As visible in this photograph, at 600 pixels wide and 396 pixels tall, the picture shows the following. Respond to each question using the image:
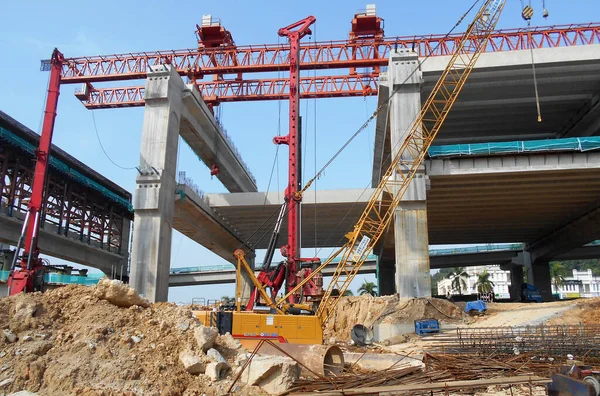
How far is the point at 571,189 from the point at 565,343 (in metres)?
19.6

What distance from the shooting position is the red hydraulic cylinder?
2484 centimetres

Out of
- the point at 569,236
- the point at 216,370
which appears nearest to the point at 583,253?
the point at 569,236

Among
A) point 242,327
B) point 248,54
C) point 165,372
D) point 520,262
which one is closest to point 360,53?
point 248,54

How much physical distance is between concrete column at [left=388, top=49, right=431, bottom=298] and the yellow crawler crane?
63cm

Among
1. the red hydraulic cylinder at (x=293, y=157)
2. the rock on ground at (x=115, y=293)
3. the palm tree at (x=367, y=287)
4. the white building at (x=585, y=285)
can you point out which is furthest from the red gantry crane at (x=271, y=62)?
the white building at (x=585, y=285)

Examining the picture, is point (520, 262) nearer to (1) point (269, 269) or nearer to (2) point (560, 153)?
(2) point (560, 153)

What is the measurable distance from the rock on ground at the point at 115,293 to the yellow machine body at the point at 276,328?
5.29 m

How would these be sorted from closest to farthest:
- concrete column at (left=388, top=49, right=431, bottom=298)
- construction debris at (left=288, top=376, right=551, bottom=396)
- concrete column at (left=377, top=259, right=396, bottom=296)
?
construction debris at (left=288, top=376, right=551, bottom=396) < concrete column at (left=388, top=49, right=431, bottom=298) < concrete column at (left=377, top=259, right=396, bottom=296)

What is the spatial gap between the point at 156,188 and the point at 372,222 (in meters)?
13.0

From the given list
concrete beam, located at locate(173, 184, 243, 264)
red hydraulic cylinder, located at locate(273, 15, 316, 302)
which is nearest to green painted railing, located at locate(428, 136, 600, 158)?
red hydraulic cylinder, located at locate(273, 15, 316, 302)

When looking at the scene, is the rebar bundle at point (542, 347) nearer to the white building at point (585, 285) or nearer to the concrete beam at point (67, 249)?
the concrete beam at point (67, 249)

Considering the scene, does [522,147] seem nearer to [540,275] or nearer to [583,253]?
[540,275]

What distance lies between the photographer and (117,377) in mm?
8789

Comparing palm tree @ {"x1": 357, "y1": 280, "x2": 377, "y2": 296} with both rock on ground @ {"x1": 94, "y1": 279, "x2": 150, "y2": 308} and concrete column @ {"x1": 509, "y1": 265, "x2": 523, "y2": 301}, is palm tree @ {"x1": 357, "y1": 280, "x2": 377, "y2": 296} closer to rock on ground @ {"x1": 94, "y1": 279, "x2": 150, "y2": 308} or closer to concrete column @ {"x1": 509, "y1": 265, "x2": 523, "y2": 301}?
concrete column @ {"x1": 509, "y1": 265, "x2": 523, "y2": 301}
